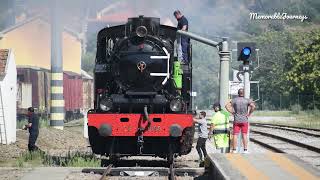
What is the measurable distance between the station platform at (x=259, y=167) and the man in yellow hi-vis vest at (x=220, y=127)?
6.89 feet

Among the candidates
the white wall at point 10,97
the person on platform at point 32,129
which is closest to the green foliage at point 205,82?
the white wall at point 10,97

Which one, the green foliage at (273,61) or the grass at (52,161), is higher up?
the green foliage at (273,61)

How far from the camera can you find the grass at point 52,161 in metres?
15.0

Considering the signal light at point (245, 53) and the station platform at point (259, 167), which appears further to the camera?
the signal light at point (245, 53)

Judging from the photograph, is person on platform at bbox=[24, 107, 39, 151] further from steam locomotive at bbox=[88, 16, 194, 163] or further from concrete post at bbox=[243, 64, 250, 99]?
concrete post at bbox=[243, 64, 250, 99]

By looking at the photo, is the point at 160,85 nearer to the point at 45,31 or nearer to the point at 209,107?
the point at 45,31

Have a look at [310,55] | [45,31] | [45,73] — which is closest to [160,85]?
[45,73]

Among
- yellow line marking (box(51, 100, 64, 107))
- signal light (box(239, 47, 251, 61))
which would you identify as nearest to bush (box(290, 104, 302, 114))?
yellow line marking (box(51, 100, 64, 107))

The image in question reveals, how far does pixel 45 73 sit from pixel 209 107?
42871 millimetres

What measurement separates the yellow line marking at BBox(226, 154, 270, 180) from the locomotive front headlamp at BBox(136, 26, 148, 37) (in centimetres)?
330

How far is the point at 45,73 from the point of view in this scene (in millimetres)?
36312

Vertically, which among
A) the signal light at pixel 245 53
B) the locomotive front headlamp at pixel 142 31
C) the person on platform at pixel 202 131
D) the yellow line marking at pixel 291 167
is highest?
the locomotive front headlamp at pixel 142 31

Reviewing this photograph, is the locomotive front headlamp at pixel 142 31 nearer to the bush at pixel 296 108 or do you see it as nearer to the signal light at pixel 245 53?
the signal light at pixel 245 53

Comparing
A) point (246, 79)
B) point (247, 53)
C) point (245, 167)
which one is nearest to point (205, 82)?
point (246, 79)
